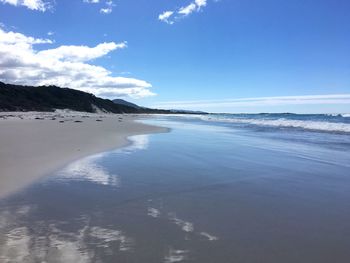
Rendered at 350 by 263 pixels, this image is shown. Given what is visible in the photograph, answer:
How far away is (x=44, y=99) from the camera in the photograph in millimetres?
79312

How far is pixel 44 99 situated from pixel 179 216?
8050 centimetres

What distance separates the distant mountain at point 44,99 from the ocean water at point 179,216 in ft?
160

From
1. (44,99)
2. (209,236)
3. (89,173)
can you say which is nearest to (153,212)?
(209,236)

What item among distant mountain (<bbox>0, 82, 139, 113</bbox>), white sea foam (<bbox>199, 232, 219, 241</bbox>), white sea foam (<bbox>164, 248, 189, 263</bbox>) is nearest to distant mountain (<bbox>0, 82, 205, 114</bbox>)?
distant mountain (<bbox>0, 82, 139, 113</bbox>)

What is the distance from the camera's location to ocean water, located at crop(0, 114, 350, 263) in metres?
3.70

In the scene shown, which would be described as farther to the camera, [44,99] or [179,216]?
[44,99]

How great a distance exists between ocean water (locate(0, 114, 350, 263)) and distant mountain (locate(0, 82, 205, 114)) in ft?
160

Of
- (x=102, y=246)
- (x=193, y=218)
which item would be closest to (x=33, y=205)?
(x=102, y=246)

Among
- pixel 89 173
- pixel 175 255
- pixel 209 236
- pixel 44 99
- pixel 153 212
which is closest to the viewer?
pixel 175 255

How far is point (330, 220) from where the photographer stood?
4.84 metres

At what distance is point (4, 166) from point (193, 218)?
553cm

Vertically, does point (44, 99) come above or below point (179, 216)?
above

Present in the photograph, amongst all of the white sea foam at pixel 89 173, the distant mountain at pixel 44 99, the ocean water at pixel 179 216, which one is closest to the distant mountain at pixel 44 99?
the distant mountain at pixel 44 99

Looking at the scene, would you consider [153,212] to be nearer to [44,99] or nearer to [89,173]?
[89,173]
